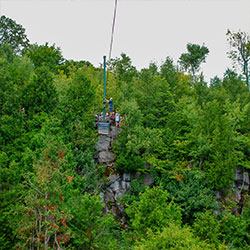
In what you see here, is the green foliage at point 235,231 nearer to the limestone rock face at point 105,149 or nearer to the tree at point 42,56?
the limestone rock face at point 105,149

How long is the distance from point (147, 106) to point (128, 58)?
32.0ft

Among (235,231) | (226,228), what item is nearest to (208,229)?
(226,228)

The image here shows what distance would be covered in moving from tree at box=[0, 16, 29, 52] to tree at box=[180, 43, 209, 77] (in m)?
29.1

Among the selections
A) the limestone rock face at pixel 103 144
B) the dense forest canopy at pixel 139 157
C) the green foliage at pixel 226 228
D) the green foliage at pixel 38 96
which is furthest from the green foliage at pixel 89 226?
the green foliage at pixel 38 96

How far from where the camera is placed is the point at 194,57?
4838 centimetres

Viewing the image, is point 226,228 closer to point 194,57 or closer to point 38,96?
point 38,96

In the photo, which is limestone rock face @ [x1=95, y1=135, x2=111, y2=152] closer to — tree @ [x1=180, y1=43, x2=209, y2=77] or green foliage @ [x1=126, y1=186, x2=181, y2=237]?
green foliage @ [x1=126, y1=186, x2=181, y2=237]

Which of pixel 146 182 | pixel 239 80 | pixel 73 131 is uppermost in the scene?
pixel 239 80

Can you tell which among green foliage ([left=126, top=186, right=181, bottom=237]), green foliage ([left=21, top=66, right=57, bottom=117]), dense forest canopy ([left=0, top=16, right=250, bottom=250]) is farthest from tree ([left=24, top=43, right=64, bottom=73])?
green foliage ([left=126, top=186, right=181, bottom=237])

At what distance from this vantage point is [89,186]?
19312mm

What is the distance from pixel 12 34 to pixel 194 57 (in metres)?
32.5

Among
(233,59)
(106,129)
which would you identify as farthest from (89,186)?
(233,59)

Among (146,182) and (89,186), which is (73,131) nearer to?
(89,186)

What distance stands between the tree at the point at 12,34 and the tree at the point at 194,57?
95.5 feet
